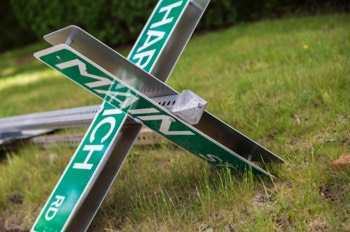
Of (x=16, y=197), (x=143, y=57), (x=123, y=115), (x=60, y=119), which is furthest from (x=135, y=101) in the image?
(x=16, y=197)

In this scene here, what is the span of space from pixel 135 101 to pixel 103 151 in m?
0.44

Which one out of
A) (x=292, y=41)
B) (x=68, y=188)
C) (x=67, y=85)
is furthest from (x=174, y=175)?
(x=67, y=85)

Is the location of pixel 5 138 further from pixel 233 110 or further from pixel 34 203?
pixel 233 110

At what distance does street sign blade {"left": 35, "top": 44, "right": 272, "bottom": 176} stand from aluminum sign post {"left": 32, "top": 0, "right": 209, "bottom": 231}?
0.21 metres

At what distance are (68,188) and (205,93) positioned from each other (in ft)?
5.96

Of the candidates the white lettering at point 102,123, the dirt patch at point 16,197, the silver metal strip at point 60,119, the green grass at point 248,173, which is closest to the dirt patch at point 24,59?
the green grass at point 248,173

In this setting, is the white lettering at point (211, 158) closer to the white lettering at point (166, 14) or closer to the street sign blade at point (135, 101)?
the street sign blade at point (135, 101)

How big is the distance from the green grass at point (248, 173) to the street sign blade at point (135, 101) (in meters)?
0.18

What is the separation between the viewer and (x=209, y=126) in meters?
2.37

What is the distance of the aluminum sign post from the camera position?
260cm

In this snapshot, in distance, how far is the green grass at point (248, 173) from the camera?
2.39m

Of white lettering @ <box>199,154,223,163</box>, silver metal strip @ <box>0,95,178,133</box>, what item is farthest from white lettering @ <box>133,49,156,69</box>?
white lettering @ <box>199,154,223,163</box>

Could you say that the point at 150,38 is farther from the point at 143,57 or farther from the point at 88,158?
the point at 88,158

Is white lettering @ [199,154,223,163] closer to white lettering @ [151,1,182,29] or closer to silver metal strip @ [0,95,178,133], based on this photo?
silver metal strip @ [0,95,178,133]
